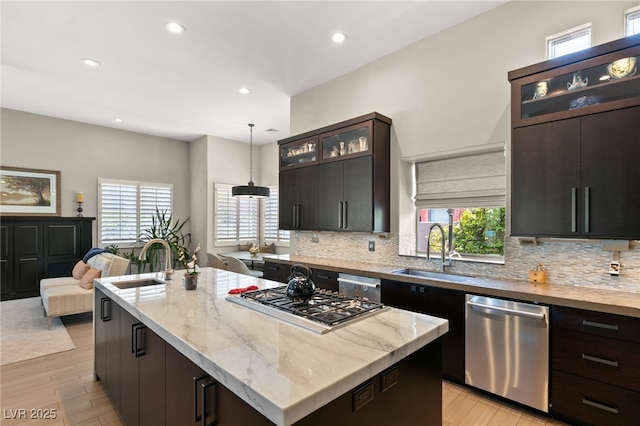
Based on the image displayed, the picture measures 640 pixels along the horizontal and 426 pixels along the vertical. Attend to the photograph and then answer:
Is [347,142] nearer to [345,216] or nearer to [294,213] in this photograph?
[345,216]

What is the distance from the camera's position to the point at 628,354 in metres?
1.96

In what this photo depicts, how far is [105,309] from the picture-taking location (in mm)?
2494

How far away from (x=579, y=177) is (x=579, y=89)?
0.63 meters

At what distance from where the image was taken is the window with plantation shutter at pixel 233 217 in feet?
23.8

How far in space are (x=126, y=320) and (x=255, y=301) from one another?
0.89 meters

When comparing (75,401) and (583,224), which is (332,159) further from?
(75,401)

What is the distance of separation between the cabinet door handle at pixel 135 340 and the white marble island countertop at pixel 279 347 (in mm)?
73

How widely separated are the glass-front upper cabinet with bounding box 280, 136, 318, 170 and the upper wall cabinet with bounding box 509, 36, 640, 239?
233 centimetres

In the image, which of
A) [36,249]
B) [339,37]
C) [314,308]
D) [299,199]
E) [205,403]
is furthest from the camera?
[36,249]

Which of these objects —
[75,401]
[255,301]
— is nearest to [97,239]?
[75,401]

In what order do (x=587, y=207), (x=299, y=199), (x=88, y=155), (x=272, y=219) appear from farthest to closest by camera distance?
(x=272, y=219)
(x=88, y=155)
(x=299, y=199)
(x=587, y=207)

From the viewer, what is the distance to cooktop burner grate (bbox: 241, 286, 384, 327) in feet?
5.25

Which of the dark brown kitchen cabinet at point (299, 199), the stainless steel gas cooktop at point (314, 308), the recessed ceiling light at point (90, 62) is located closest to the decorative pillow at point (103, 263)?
the dark brown kitchen cabinet at point (299, 199)

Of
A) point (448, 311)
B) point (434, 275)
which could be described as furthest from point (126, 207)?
point (448, 311)
